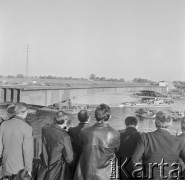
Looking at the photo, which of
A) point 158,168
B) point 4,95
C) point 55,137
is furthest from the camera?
point 4,95

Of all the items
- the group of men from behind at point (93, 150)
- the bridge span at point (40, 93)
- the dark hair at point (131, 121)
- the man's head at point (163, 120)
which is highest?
the man's head at point (163, 120)

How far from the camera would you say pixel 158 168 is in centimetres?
227

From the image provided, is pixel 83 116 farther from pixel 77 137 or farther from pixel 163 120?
pixel 163 120

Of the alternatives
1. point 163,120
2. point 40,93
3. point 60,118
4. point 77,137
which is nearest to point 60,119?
point 60,118

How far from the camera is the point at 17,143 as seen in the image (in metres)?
2.61

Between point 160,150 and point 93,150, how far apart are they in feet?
1.68

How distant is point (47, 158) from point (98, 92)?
124 ft

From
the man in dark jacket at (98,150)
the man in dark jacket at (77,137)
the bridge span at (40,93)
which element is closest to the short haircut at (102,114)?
the man in dark jacket at (98,150)

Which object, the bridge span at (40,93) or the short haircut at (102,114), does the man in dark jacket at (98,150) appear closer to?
the short haircut at (102,114)

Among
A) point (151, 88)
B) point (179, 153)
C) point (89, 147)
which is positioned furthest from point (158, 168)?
point (151, 88)

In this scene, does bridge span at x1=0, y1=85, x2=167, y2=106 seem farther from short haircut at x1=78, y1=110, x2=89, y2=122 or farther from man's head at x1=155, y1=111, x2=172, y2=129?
man's head at x1=155, y1=111, x2=172, y2=129

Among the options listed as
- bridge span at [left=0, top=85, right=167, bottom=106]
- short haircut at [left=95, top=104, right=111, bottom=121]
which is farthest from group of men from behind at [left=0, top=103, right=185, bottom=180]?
bridge span at [left=0, top=85, right=167, bottom=106]

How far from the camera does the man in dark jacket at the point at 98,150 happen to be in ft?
7.75

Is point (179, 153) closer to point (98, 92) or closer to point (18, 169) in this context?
point (18, 169)
